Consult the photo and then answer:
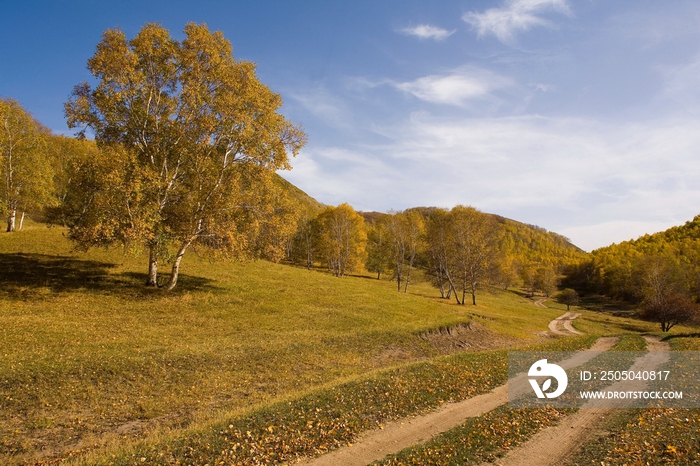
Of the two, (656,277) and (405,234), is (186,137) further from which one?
(656,277)

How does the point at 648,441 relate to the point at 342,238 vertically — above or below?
below

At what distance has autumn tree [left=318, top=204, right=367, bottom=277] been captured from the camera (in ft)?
251

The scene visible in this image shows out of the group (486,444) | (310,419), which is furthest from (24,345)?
(486,444)

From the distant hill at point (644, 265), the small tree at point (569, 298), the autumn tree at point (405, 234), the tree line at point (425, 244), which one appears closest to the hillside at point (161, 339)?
the tree line at point (425, 244)

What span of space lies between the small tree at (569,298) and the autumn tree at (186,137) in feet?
312

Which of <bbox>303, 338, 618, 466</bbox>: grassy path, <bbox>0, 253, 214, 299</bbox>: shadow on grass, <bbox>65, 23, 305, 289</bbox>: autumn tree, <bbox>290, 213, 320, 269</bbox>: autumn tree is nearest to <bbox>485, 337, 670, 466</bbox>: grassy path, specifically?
<bbox>303, 338, 618, 466</bbox>: grassy path

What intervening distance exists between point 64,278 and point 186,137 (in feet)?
50.2

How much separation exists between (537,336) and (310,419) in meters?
39.0

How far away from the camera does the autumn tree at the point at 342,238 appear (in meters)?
76.6

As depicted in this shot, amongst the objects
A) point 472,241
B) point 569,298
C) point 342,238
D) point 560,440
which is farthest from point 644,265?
point 560,440

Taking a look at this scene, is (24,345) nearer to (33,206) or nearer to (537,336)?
(33,206)

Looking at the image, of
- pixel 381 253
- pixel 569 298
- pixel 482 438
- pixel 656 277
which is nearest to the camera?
pixel 482 438

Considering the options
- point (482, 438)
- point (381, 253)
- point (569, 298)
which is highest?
point (381, 253)

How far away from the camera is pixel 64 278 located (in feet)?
95.5
